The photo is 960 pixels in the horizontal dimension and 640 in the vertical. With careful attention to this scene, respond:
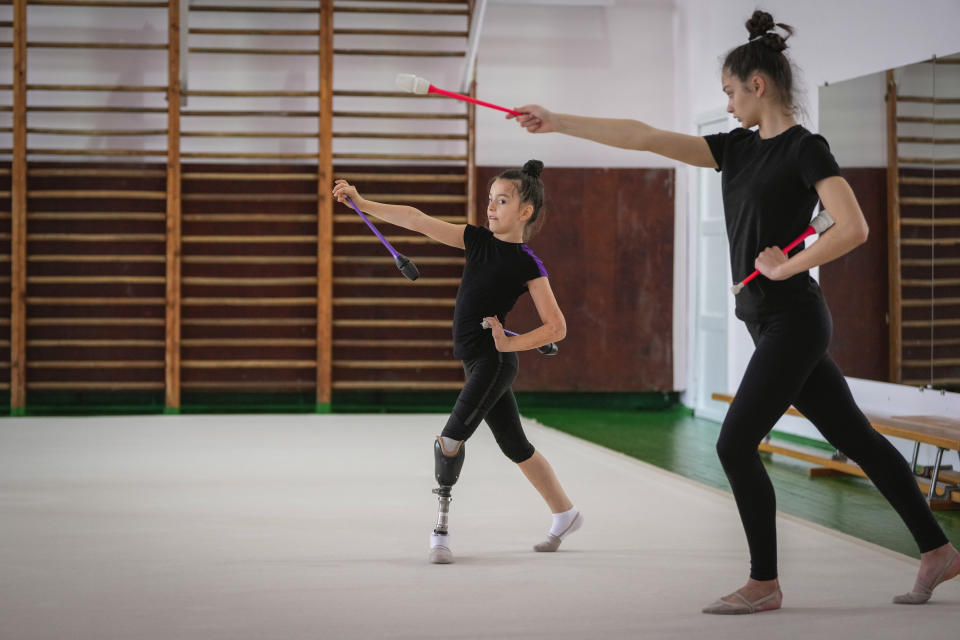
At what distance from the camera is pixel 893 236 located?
4695 millimetres

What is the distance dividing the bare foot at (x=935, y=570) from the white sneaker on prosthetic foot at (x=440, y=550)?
1224mm

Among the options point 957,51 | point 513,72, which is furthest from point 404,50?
point 957,51

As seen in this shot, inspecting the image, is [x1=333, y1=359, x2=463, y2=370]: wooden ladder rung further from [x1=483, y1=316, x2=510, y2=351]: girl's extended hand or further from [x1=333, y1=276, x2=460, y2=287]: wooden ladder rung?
[x1=483, y1=316, x2=510, y2=351]: girl's extended hand

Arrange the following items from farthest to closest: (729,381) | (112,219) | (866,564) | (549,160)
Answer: (549,160)
(112,219)
(729,381)
(866,564)

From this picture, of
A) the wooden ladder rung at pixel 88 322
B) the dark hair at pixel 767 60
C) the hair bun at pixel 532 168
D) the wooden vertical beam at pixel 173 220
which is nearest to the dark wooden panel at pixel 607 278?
the wooden vertical beam at pixel 173 220

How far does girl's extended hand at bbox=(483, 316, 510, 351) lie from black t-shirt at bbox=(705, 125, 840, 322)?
0.75 m

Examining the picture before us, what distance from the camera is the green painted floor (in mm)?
3654

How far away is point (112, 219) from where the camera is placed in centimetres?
693

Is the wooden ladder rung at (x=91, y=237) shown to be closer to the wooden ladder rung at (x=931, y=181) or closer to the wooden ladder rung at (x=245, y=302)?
the wooden ladder rung at (x=245, y=302)

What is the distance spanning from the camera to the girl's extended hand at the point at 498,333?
288 centimetres

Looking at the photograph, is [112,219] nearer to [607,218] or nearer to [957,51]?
[607,218]

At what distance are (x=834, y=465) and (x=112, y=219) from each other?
4849 millimetres

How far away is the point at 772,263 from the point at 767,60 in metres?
0.47

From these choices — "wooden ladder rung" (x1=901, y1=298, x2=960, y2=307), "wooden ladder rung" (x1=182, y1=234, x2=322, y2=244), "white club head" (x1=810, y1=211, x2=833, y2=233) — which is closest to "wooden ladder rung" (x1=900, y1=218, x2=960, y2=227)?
"wooden ladder rung" (x1=901, y1=298, x2=960, y2=307)
